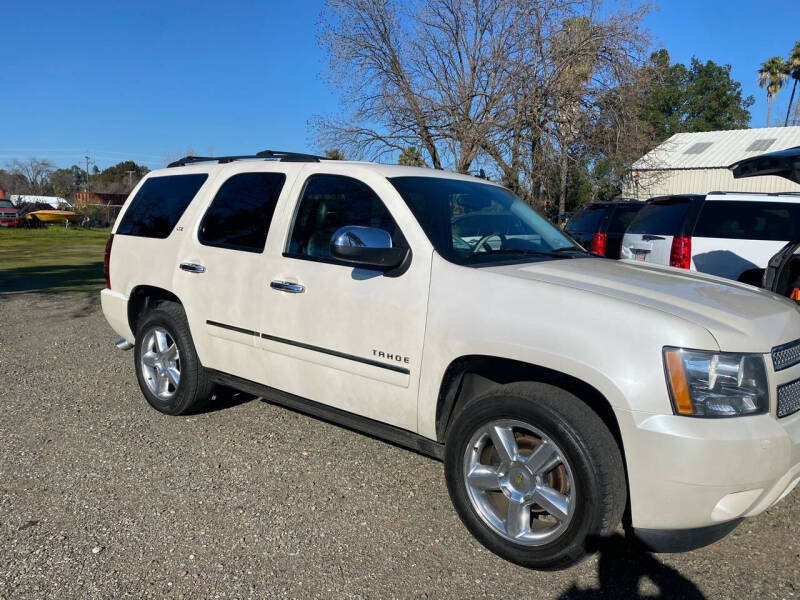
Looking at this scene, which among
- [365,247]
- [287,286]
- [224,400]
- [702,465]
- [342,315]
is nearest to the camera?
[702,465]

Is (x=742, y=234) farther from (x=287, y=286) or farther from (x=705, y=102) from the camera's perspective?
(x=705, y=102)

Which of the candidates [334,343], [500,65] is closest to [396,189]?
[334,343]

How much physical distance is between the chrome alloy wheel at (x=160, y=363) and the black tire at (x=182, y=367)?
0.05 m

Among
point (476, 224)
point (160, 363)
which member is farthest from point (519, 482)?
point (160, 363)

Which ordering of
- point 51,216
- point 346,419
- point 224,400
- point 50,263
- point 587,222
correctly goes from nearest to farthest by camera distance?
point 346,419, point 224,400, point 587,222, point 50,263, point 51,216

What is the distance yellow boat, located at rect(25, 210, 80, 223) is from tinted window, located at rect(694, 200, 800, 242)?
3719cm

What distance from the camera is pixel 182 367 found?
479 cm

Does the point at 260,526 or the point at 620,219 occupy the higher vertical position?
the point at 620,219

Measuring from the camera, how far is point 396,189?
3.76 m

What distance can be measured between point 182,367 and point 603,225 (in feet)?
27.9

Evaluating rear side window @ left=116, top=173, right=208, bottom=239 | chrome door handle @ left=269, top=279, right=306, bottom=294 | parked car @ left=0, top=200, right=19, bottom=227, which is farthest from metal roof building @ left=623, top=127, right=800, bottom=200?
parked car @ left=0, top=200, right=19, bottom=227

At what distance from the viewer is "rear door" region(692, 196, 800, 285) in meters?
7.21

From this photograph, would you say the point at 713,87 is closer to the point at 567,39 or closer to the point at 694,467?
the point at 567,39

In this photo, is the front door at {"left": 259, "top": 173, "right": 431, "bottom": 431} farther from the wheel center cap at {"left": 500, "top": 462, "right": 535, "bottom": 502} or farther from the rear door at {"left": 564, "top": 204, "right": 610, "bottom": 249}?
the rear door at {"left": 564, "top": 204, "right": 610, "bottom": 249}
